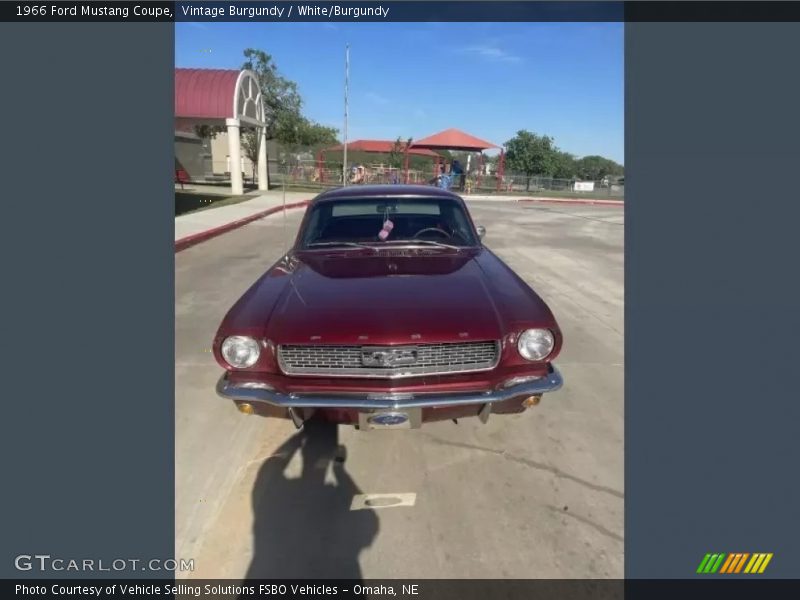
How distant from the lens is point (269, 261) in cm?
870

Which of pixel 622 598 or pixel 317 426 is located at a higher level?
pixel 317 426

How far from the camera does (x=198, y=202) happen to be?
1858 cm

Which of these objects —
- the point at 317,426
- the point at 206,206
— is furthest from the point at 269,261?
the point at 206,206

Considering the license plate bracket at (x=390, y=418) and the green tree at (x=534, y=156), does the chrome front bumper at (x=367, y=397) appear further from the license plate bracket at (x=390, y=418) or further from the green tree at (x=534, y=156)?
the green tree at (x=534, y=156)

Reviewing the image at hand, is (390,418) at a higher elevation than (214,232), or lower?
lower

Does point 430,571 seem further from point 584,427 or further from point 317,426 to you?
point 584,427

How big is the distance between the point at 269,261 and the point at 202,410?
532 centimetres

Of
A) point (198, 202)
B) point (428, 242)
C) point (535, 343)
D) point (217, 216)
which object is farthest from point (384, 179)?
point (535, 343)

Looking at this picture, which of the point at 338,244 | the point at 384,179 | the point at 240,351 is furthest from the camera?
the point at 384,179

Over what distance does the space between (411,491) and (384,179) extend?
3088cm

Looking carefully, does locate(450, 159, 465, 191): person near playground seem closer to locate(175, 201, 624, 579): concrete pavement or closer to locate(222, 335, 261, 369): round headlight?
locate(175, 201, 624, 579): concrete pavement

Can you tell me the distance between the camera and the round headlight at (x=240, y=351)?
108 inches
